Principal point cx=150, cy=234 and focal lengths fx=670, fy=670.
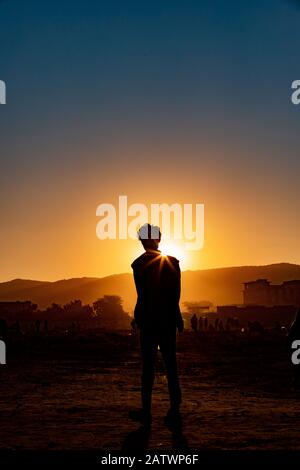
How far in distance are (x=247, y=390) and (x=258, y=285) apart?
5147 inches

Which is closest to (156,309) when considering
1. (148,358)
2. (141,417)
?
(148,358)

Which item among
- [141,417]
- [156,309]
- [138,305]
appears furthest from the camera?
[138,305]

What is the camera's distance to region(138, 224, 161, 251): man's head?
7.04 metres

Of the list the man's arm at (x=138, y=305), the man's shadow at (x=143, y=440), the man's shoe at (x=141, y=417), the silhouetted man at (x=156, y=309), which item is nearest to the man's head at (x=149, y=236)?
the silhouetted man at (x=156, y=309)

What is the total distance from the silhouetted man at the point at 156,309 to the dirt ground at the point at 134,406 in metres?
0.41

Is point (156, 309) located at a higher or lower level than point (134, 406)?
higher

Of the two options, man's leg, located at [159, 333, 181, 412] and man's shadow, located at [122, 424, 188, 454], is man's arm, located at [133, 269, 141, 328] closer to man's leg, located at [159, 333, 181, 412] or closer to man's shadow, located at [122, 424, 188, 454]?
man's leg, located at [159, 333, 181, 412]

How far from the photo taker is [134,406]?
7820mm

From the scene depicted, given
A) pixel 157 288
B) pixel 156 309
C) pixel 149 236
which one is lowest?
pixel 156 309

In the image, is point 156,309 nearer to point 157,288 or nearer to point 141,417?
point 157,288

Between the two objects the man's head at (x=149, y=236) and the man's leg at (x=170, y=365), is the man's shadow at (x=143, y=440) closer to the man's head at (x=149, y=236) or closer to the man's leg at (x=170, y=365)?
the man's leg at (x=170, y=365)

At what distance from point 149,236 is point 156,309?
771mm
